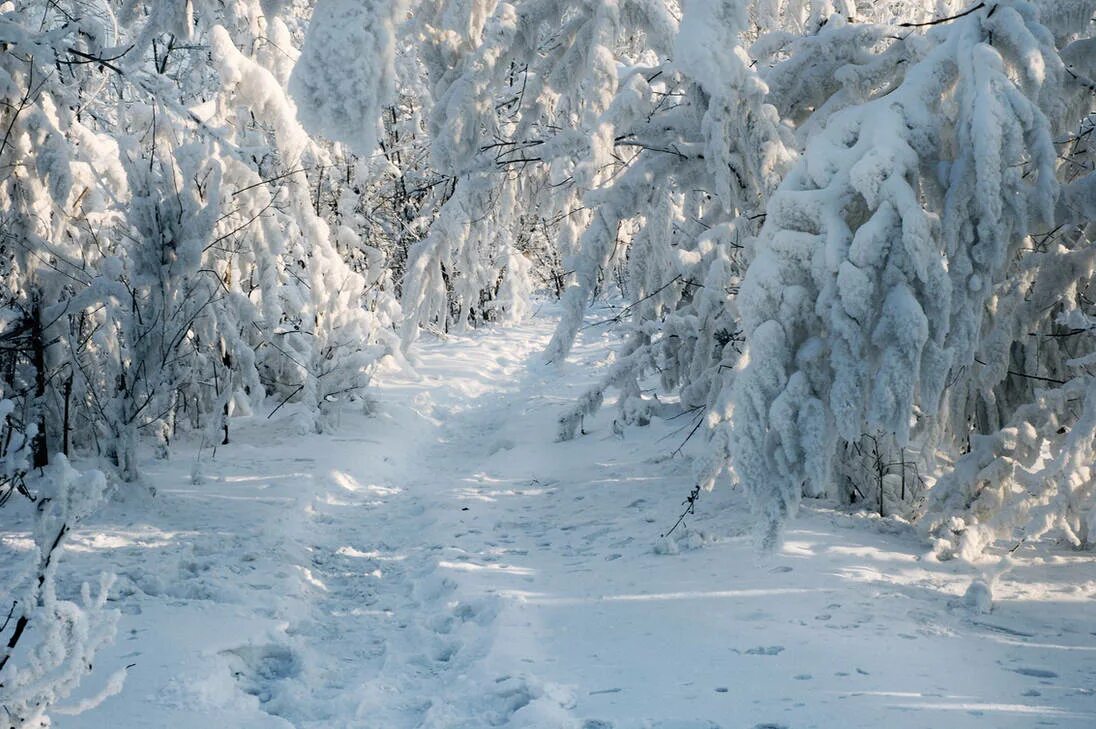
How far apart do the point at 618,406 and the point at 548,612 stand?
4.22m

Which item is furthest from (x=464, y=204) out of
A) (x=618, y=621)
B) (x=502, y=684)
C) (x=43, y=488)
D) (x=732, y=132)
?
(x=43, y=488)

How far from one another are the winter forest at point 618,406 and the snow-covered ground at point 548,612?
0.03 m

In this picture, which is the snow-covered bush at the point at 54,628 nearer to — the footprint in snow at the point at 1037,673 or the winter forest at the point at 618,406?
the winter forest at the point at 618,406

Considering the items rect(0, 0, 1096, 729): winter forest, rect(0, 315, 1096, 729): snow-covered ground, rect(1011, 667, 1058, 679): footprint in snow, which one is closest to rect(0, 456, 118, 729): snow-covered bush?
rect(0, 0, 1096, 729): winter forest

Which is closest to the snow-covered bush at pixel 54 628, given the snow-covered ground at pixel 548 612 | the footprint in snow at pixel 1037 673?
the snow-covered ground at pixel 548 612

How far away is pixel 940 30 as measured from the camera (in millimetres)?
4234

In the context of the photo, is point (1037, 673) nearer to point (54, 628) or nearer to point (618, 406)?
point (54, 628)

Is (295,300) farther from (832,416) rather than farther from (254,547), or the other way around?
(832,416)

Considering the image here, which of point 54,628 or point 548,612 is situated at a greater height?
point 54,628

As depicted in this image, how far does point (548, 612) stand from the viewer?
4398 millimetres

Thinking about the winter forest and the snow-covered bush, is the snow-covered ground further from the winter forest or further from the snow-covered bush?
the snow-covered bush

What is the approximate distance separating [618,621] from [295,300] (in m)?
6.36

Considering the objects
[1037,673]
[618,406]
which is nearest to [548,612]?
[1037,673]

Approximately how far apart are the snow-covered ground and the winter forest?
0.08 ft
